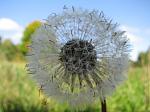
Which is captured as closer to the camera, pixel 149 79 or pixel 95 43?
pixel 95 43

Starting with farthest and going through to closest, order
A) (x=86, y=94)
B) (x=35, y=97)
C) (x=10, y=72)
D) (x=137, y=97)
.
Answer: (x=10, y=72) → (x=35, y=97) → (x=137, y=97) → (x=86, y=94)

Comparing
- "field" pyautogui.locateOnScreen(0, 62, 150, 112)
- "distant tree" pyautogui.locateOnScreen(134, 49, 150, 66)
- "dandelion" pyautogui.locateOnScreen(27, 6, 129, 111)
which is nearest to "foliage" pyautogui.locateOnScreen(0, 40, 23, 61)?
"field" pyautogui.locateOnScreen(0, 62, 150, 112)

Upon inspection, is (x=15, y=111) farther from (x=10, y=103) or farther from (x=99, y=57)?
(x=99, y=57)

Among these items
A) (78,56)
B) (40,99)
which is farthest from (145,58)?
(78,56)

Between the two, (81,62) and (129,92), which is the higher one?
(81,62)

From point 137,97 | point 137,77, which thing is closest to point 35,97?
point 137,97

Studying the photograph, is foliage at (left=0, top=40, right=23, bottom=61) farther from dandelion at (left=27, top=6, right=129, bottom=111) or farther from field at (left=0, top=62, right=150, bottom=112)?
dandelion at (left=27, top=6, right=129, bottom=111)

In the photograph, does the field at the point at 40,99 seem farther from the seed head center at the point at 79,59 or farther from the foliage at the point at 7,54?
the seed head center at the point at 79,59

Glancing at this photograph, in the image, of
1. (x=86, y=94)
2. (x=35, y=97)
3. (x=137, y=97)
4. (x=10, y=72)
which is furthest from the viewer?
(x=10, y=72)
